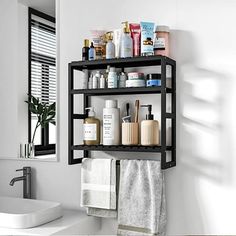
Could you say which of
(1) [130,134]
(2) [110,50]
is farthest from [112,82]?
(1) [130,134]

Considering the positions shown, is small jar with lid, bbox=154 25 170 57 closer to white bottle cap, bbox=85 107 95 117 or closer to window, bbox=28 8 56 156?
white bottle cap, bbox=85 107 95 117

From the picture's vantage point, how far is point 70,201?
2.18 m

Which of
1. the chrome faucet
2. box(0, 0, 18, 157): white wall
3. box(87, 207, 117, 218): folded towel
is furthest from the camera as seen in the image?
box(0, 0, 18, 157): white wall

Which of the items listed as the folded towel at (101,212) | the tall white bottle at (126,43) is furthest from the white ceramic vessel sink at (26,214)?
the tall white bottle at (126,43)

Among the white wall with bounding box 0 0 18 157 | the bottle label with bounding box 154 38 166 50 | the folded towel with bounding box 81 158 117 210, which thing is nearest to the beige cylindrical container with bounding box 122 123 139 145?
the folded towel with bounding box 81 158 117 210

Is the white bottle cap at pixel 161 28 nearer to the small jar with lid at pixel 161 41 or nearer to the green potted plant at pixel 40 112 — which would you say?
the small jar with lid at pixel 161 41

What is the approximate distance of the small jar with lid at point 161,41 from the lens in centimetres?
188

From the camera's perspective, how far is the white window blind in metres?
2.26

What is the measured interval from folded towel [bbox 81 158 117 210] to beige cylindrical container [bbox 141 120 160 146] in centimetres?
22

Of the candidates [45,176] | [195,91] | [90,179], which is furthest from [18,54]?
[195,91]

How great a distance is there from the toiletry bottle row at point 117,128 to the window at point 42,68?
1.11ft

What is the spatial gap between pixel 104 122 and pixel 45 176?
552 millimetres

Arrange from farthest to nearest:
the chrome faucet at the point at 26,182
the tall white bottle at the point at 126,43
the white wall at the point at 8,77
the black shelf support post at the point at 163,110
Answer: the white wall at the point at 8,77 → the chrome faucet at the point at 26,182 → the tall white bottle at the point at 126,43 → the black shelf support post at the point at 163,110

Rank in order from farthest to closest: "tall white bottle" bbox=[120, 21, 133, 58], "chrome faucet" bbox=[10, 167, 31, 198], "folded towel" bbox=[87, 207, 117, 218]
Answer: "chrome faucet" bbox=[10, 167, 31, 198]
"folded towel" bbox=[87, 207, 117, 218]
"tall white bottle" bbox=[120, 21, 133, 58]
